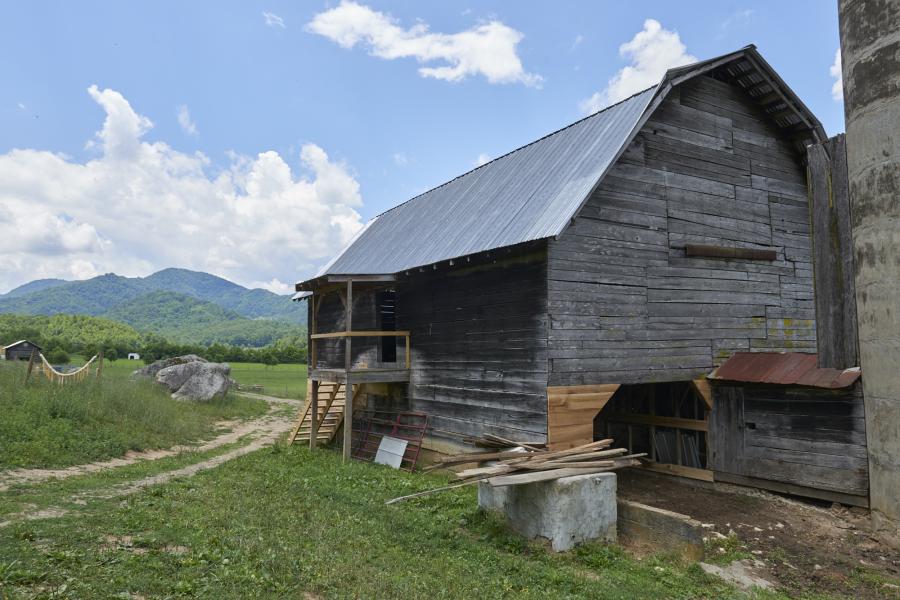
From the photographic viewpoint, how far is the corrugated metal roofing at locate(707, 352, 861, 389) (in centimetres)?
1145

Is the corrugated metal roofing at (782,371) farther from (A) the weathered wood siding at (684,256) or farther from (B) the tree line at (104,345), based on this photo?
(B) the tree line at (104,345)

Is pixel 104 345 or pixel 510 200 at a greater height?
pixel 510 200

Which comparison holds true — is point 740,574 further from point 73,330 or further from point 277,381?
point 73,330

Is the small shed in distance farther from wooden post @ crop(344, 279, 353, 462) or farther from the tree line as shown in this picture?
wooden post @ crop(344, 279, 353, 462)

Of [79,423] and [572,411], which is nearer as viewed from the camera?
[572,411]

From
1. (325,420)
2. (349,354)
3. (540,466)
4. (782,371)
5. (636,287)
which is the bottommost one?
(325,420)

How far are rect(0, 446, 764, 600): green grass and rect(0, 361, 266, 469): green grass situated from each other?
5261 mm

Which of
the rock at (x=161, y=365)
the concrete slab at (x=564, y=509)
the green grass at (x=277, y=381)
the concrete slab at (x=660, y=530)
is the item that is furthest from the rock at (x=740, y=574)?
the green grass at (x=277, y=381)

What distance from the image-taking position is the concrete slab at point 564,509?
8.62m

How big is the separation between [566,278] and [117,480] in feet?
33.9

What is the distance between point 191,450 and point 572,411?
11.8m

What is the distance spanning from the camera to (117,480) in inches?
496

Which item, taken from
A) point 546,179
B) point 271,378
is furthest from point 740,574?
point 271,378

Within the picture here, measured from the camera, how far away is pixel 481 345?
13648mm
